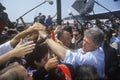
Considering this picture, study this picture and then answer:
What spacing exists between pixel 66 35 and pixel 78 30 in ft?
9.76

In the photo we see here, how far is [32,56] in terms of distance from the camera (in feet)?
13.2

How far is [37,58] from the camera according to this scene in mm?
3996

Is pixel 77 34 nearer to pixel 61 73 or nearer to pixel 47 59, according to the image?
pixel 47 59

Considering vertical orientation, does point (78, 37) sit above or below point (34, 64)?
below

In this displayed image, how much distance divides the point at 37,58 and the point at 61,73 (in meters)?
0.60

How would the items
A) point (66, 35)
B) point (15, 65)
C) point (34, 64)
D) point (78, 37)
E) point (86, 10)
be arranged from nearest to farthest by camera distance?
point (15, 65) < point (34, 64) < point (66, 35) < point (78, 37) < point (86, 10)

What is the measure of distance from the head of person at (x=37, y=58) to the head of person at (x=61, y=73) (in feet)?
0.74

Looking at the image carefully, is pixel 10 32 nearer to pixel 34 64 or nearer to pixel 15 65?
pixel 34 64

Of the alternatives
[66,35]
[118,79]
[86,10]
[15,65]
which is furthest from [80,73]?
[86,10]

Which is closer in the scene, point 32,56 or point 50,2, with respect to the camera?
point 32,56

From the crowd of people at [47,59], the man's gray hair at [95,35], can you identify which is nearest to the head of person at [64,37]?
the crowd of people at [47,59]

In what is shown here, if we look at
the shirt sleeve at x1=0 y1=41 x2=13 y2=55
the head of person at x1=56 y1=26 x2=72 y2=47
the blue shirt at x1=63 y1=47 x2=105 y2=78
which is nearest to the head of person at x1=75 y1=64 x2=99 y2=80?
the blue shirt at x1=63 y1=47 x2=105 y2=78

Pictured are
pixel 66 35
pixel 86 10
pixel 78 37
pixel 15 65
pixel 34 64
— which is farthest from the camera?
pixel 86 10

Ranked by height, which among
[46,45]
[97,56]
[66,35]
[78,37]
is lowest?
[78,37]
